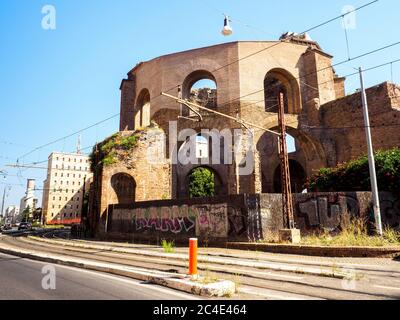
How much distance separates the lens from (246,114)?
22.4m

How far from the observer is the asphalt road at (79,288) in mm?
4758

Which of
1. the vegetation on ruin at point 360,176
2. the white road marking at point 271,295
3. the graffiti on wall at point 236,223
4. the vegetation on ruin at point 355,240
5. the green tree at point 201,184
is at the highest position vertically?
the green tree at point 201,184

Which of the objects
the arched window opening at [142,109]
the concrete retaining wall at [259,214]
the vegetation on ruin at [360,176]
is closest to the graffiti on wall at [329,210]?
the concrete retaining wall at [259,214]

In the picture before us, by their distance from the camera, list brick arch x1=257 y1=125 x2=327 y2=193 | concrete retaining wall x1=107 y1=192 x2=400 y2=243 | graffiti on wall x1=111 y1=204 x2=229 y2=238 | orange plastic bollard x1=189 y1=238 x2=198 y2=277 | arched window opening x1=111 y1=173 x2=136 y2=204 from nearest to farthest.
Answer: orange plastic bollard x1=189 y1=238 x2=198 y2=277 → concrete retaining wall x1=107 y1=192 x2=400 y2=243 → graffiti on wall x1=111 y1=204 x2=229 y2=238 → arched window opening x1=111 y1=173 x2=136 y2=204 → brick arch x1=257 y1=125 x2=327 y2=193

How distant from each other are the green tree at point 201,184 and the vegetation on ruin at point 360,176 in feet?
70.6

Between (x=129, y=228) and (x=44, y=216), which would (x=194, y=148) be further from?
(x=44, y=216)

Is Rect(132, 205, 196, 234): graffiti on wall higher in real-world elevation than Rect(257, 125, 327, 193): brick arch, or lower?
lower

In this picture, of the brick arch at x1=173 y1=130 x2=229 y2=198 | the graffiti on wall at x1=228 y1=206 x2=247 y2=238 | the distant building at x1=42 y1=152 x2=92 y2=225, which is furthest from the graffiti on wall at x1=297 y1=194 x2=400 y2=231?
the distant building at x1=42 y1=152 x2=92 y2=225

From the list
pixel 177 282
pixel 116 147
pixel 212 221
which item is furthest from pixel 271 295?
pixel 116 147

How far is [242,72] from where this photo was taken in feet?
74.7

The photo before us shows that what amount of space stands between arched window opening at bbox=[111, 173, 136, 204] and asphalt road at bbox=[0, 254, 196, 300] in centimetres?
1465

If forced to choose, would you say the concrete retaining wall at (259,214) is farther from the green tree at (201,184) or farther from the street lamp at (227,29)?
the green tree at (201,184)

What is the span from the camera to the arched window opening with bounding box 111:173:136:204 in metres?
21.8

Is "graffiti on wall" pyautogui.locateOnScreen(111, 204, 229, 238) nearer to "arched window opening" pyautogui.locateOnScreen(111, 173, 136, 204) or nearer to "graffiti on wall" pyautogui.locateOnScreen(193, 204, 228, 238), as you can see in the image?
"graffiti on wall" pyautogui.locateOnScreen(193, 204, 228, 238)
